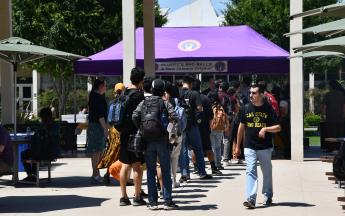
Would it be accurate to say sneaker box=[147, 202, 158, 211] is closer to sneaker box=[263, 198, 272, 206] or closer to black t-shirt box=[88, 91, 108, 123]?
sneaker box=[263, 198, 272, 206]

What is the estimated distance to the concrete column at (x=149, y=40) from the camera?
58.8 ft

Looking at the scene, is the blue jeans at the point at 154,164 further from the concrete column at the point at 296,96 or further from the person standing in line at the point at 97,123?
the concrete column at the point at 296,96

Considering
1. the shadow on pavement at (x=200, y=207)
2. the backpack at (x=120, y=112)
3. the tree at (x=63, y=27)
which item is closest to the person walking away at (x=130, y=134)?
the backpack at (x=120, y=112)

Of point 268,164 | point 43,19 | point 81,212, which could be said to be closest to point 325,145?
point 268,164

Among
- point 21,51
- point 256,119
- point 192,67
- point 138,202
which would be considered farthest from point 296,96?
point 138,202

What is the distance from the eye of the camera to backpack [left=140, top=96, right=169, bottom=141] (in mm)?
9781

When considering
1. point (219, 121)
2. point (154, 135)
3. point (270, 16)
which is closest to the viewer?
point (154, 135)

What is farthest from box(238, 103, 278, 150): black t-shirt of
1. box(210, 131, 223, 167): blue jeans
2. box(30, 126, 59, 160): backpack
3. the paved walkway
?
box(210, 131, 223, 167): blue jeans

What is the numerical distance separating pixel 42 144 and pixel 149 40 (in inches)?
241

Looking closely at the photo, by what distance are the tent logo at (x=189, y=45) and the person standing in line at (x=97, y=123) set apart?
6381 mm

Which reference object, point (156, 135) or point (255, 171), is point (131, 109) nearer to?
point (156, 135)

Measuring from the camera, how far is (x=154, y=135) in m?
9.77

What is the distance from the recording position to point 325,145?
61.8 feet

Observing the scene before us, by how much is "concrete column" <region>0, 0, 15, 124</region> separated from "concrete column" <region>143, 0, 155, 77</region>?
3.36m
